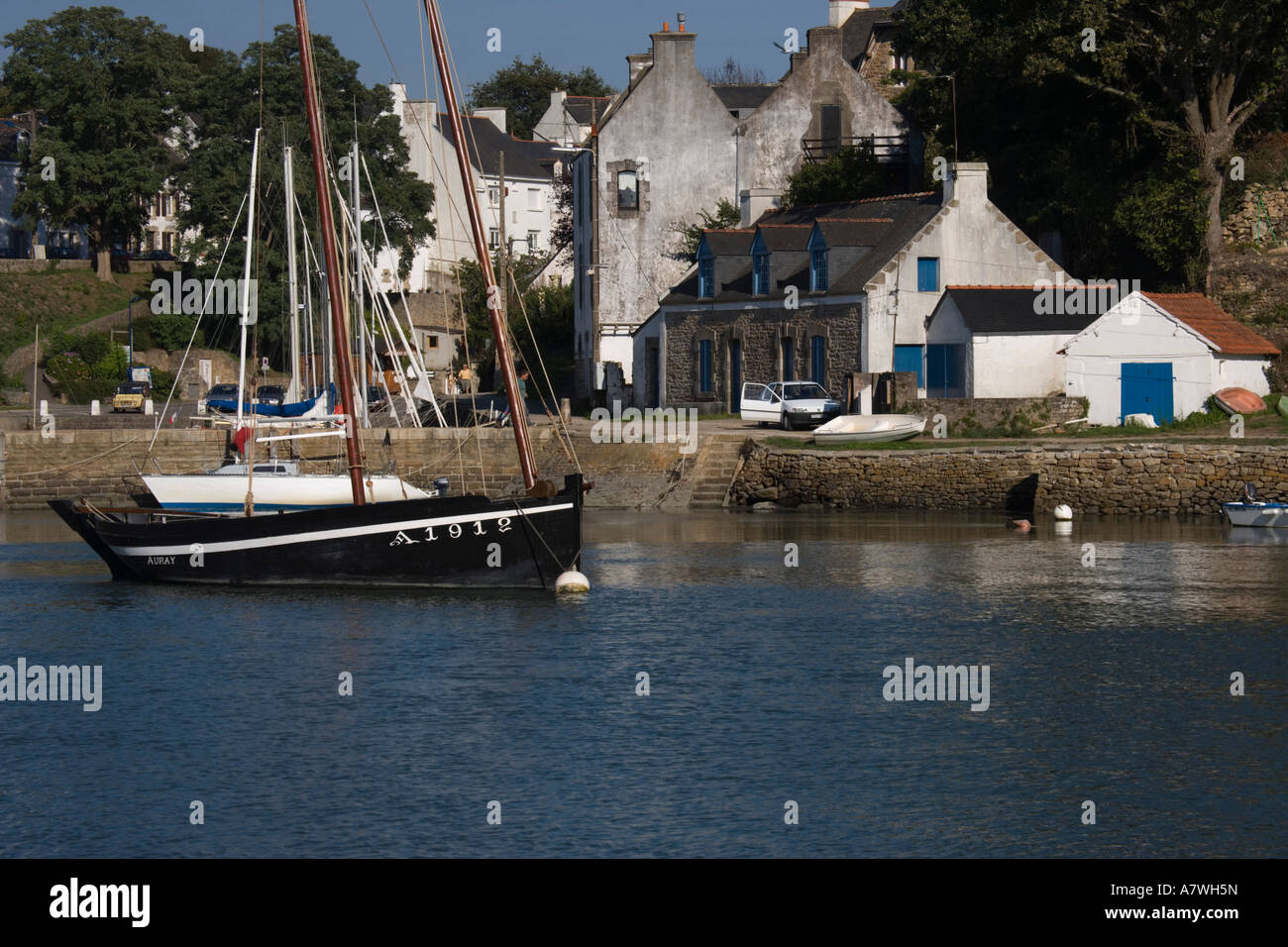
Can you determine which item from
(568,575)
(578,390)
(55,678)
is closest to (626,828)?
(55,678)

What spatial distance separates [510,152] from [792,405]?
6418 cm

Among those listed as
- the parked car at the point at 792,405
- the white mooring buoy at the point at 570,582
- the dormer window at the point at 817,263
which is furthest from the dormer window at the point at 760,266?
the white mooring buoy at the point at 570,582

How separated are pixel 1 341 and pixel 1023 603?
216 feet

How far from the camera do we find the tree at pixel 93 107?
281 feet

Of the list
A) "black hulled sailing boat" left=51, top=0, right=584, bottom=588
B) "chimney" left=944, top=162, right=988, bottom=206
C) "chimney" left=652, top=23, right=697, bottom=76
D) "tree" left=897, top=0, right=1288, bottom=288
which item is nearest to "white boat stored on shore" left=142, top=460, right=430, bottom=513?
"black hulled sailing boat" left=51, top=0, right=584, bottom=588

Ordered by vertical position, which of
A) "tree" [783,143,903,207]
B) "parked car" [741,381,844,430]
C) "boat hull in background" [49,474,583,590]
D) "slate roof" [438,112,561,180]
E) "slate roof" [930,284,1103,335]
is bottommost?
"boat hull in background" [49,474,583,590]

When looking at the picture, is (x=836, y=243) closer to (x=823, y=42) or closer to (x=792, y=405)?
(x=792, y=405)

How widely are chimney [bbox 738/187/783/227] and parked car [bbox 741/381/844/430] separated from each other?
38.6ft

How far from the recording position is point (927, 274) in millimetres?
52656

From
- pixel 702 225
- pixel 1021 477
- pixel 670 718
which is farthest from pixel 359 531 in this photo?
pixel 702 225

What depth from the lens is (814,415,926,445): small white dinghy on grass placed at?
157ft

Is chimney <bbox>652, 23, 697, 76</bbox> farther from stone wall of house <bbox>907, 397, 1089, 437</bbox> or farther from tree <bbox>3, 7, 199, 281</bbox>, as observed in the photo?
tree <bbox>3, 7, 199, 281</bbox>

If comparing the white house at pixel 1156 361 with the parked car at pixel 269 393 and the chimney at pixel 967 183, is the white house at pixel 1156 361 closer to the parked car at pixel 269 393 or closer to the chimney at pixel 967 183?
the chimney at pixel 967 183

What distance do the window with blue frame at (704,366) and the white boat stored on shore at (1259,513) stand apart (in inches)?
846
